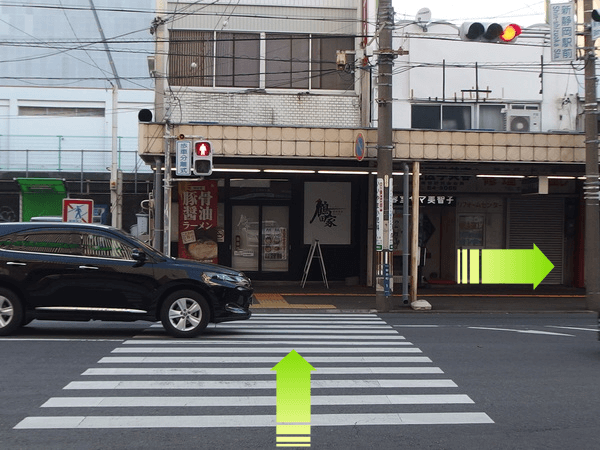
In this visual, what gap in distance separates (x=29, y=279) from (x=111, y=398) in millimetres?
4813

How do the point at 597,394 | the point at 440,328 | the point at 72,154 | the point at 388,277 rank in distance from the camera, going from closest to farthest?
the point at 597,394 < the point at 440,328 < the point at 388,277 < the point at 72,154

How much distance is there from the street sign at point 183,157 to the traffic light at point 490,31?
681 centimetres

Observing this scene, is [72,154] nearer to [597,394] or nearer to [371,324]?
[371,324]

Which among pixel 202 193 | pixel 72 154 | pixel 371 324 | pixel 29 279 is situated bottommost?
pixel 371 324

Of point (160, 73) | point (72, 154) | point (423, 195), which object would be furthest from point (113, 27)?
point (423, 195)

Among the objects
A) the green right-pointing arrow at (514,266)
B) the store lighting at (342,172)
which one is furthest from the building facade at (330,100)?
the green right-pointing arrow at (514,266)

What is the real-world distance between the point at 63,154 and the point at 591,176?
85.7ft

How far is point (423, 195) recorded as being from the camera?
23797mm

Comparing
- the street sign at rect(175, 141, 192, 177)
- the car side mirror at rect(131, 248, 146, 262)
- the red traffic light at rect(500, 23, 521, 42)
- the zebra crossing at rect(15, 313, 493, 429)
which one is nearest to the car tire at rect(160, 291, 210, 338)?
the zebra crossing at rect(15, 313, 493, 429)

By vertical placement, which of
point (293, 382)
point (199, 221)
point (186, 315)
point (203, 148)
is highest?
point (203, 148)

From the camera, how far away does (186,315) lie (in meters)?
12.2

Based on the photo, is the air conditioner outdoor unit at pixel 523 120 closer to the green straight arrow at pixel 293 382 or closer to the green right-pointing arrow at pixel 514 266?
the green right-pointing arrow at pixel 514 266

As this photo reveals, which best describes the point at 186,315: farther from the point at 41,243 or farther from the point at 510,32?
the point at 510,32

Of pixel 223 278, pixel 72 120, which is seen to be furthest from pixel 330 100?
pixel 72 120
